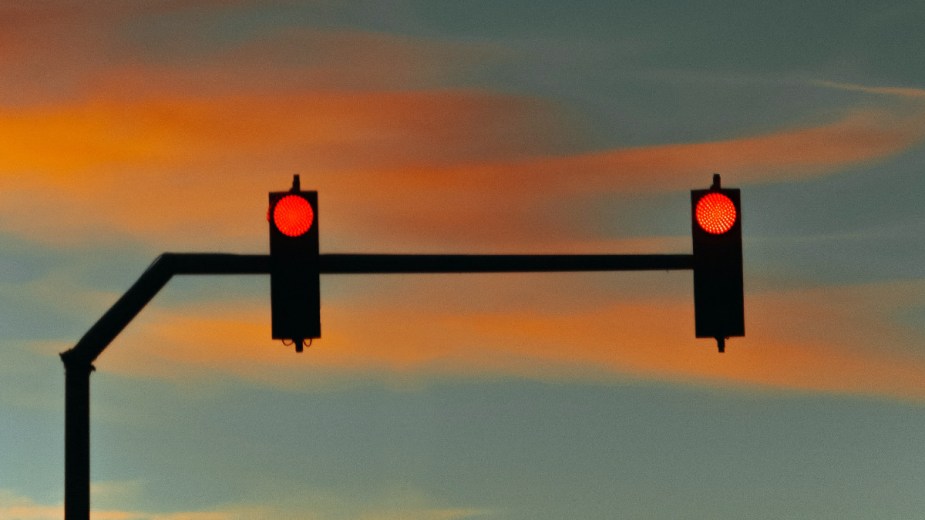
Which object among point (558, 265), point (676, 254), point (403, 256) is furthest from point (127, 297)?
point (676, 254)

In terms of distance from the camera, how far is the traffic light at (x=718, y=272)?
32.5ft

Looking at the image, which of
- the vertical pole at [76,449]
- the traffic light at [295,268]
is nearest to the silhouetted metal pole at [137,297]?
the vertical pole at [76,449]

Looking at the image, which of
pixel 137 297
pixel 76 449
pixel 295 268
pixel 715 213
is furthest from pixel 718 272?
pixel 76 449

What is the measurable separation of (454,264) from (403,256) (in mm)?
388

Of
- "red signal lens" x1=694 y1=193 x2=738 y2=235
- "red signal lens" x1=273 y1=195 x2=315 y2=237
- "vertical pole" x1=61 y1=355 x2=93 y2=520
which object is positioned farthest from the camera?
"red signal lens" x1=694 y1=193 x2=738 y2=235

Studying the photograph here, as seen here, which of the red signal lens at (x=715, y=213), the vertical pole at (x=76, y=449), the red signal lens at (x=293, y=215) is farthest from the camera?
the red signal lens at (x=715, y=213)

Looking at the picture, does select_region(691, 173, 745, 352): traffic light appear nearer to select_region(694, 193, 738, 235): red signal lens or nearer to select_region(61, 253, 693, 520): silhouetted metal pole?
select_region(694, 193, 738, 235): red signal lens

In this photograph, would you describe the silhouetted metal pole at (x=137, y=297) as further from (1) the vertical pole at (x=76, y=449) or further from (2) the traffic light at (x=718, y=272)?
(2) the traffic light at (x=718, y=272)

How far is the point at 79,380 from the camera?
9109mm

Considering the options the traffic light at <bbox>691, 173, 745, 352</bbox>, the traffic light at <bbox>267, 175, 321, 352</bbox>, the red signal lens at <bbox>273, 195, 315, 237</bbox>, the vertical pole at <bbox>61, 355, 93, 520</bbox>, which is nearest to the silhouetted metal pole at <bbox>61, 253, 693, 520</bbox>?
the vertical pole at <bbox>61, 355, 93, 520</bbox>

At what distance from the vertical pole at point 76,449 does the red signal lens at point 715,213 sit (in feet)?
14.5

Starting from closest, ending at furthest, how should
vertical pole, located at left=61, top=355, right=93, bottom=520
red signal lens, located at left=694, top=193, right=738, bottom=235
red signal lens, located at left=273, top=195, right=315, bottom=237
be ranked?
vertical pole, located at left=61, top=355, right=93, bottom=520
red signal lens, located at left=273, top=195, right=315, bottom=237
red signal lens, located at left=694, top=193, right=738, bottom=235

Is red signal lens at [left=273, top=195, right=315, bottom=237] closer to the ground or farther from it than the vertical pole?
farther from it

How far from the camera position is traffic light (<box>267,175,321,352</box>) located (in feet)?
30.5
